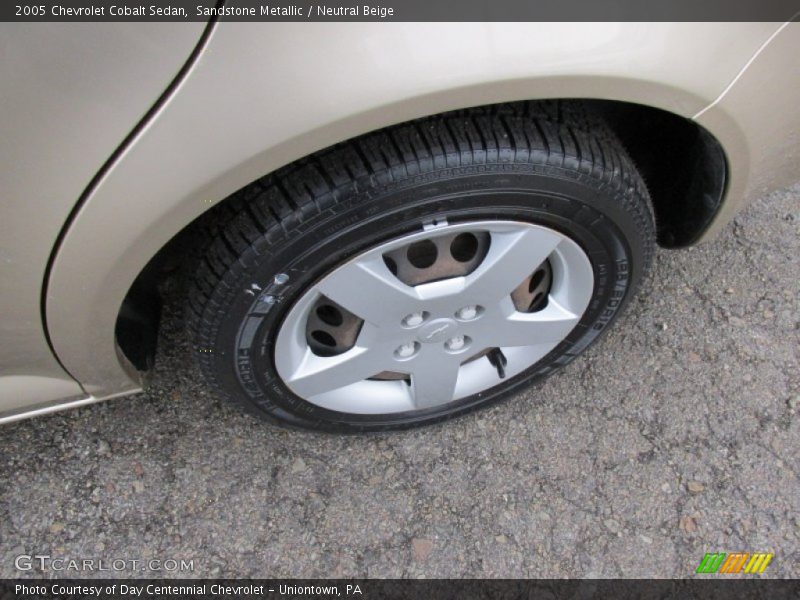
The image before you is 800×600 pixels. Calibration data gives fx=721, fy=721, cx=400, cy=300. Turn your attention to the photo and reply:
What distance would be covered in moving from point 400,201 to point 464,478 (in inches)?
32.5

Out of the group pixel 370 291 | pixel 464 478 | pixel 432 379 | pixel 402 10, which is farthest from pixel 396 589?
pixel 402 10

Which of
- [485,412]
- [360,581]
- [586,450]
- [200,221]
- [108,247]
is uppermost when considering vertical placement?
[200,221]

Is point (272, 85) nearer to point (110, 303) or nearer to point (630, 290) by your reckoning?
point (110, 303)

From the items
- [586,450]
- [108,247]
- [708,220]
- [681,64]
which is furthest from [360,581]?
[681,64]

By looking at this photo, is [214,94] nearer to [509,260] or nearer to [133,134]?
[133,134]

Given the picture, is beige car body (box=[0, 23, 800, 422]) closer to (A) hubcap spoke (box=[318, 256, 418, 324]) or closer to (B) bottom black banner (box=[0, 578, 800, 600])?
(A) hubcap spoke (box=[318, 256, 418, 324])

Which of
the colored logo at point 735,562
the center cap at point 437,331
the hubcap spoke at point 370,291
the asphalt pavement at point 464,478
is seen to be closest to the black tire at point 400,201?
the hubcap spoke at point 370,291

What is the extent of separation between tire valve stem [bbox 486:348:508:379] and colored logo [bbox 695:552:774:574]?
2.02ft

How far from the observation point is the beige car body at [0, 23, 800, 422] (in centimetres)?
94

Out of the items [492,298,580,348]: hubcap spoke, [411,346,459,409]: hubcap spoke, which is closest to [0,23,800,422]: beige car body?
[492,298,580,348]: hubcap spoke

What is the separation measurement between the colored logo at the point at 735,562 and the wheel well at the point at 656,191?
71 centimetres

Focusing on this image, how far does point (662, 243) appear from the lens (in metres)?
1.70

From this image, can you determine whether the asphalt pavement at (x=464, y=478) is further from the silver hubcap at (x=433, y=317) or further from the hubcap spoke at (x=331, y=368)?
the hubcap spoke at (x=331, y=368)

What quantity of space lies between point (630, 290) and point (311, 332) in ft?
2.24
